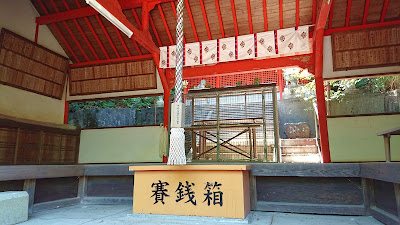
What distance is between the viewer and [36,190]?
151 inches

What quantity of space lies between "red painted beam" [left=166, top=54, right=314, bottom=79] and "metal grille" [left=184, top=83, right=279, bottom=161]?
889 mm

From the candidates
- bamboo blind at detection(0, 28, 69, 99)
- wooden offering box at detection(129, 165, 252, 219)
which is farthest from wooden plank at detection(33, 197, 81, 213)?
bamboo blind at detection(0, 28, 69, 99)

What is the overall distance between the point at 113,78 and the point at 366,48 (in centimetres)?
666

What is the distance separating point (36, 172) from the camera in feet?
12.0

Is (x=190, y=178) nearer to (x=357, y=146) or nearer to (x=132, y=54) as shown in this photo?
(x=357, y=146)

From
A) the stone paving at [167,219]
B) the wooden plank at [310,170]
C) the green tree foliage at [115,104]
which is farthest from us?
the green tree foliage at [115,104]

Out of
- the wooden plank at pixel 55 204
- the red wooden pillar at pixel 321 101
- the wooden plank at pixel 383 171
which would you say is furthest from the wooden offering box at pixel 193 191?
the red wooden pillar at pixel 321 101

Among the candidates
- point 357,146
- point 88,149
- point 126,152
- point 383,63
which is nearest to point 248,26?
point 383,63

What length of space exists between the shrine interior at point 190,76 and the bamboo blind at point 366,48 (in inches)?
0.8

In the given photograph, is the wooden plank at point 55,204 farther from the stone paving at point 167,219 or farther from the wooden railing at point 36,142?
the wooden railing at point 36,142

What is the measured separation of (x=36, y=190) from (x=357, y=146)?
20.3 ft

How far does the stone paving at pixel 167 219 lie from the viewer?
2.99m

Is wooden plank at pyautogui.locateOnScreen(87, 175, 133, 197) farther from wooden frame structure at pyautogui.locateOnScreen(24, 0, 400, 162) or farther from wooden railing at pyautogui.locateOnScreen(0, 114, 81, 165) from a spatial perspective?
wooden frame structure at pyautogui.locateOnScreen(24, 0, 400, 162)

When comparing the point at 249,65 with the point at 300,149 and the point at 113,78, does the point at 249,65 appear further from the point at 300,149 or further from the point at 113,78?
the point at 113,78
